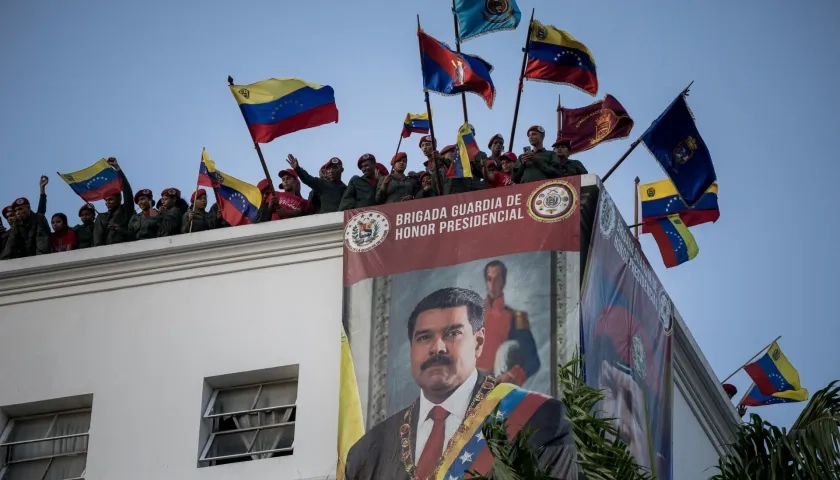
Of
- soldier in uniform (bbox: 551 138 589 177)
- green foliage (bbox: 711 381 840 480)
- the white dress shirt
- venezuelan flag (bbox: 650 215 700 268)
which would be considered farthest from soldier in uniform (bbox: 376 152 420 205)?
green foliage (bbox: 711 381 840 480)

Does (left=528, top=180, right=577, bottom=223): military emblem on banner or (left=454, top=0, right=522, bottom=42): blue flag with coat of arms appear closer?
(left=528, top=180, right=577, bottom=223): military emblem on banner

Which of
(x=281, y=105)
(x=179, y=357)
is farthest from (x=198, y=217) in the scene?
(x=179, y=357)

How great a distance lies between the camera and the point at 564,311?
19.8 meters

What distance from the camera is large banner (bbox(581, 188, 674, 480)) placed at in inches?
790

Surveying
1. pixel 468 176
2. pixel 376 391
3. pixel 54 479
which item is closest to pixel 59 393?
pixel 54 479

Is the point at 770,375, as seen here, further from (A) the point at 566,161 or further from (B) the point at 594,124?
(A) the point at 566,161

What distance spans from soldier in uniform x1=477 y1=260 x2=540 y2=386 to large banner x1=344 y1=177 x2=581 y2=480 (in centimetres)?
1

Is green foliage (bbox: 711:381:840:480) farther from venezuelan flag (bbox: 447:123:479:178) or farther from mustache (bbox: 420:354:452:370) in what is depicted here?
venezuelan flag (bbox: 447:123:479:178)

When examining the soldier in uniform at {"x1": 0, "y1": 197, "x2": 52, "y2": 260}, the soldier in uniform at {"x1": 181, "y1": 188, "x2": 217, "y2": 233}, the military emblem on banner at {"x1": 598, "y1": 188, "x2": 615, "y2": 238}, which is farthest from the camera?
the soldier in uniform at {"x1": 0, "y1": 197, "x2": 52, "y2": 260}

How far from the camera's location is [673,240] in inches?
971

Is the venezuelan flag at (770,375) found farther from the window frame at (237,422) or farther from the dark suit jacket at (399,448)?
the window frame at (237,422)

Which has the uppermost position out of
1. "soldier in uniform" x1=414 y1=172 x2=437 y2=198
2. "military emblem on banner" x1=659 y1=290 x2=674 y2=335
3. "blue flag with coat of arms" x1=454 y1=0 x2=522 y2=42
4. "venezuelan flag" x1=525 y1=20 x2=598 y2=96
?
"blue flag with coat of arms" x1=454 y1=0 x2=522 y2=42

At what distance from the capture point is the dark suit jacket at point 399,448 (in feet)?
61.9

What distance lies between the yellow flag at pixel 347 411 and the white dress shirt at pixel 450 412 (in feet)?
2.51
